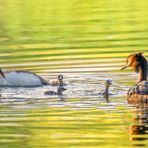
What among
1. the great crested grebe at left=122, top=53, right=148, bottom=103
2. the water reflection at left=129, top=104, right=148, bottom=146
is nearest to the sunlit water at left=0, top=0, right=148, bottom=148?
the water reflection at left=129, top=104, right=148, bottom=146

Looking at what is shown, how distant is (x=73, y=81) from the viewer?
60.0 ft

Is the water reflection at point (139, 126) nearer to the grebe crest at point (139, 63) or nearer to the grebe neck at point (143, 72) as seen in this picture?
the grebe neck at point (143, 72)

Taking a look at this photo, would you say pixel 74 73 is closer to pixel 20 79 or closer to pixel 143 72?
pixel 20 79

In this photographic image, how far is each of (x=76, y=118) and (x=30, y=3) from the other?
21.7 meters

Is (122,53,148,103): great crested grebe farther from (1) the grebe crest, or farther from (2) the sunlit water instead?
(2) the sunlit water

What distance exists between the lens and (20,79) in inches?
734

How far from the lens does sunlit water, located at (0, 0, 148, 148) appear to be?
1387cm

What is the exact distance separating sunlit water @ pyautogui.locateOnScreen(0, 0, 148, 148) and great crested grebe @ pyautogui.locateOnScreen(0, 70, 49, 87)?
185 millimetres

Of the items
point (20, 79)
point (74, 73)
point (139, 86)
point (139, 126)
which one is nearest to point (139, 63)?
point (139, 86)

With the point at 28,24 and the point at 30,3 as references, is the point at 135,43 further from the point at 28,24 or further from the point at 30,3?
the point at 30,3

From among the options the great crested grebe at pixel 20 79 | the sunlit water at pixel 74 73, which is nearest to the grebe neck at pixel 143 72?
the sunlit water at pixel 74 73

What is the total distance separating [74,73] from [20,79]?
1033 mm

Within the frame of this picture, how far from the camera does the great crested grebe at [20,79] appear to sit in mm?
18312

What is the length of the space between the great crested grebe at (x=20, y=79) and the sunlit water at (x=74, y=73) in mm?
185
